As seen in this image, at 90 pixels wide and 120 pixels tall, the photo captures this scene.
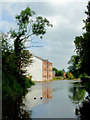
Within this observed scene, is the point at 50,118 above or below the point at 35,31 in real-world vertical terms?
below

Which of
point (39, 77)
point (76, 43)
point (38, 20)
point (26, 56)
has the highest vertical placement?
point (38, 20)

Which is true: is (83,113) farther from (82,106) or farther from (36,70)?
(36,70)

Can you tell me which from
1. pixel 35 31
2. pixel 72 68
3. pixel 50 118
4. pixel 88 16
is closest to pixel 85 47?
pixel 88 16

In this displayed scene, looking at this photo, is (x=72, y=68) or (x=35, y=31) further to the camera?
(x=72, y=68)

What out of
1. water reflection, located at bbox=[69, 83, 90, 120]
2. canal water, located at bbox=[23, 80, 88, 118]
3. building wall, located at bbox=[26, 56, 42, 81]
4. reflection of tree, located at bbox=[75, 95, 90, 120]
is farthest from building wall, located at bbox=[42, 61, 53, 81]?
reflection of tree, located at bbox=[75, 95, 90, 120]

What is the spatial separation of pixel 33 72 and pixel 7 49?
48.5 m

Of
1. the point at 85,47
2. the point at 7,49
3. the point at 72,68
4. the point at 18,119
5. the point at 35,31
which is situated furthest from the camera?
the point at 72,68

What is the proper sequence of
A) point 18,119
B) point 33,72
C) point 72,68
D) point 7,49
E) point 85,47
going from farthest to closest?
point 72,68, point 33,72, point 85,47, point 7,49, point 18,119

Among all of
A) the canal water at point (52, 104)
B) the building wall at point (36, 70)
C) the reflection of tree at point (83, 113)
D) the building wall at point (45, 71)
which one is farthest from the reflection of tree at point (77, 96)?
the building wall at point (45, 71)

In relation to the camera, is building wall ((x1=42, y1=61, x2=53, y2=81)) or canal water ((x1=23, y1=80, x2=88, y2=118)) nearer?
canal water ((x1=23, y1=80, x2=88, y2=118))

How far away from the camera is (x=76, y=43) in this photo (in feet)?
86.5

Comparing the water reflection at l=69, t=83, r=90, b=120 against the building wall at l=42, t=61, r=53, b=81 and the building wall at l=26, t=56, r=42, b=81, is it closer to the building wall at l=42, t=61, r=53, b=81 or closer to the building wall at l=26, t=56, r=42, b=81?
the building wall at l=26, t=56, r=42, b=81

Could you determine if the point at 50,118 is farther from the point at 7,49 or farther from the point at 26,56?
the point at 26,56

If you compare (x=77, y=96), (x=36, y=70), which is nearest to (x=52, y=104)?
(x=77, y=96)
